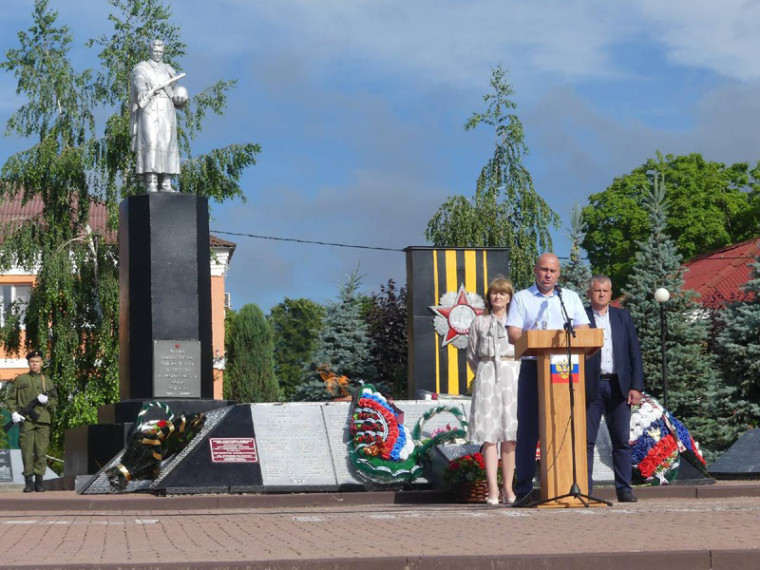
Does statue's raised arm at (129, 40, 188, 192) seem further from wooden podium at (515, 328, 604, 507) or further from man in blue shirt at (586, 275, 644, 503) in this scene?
wooden podium at (515, 328, 604, 507)

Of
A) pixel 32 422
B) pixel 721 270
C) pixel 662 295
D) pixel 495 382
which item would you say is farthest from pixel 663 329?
pixel 721 270

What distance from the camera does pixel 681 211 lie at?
186ft

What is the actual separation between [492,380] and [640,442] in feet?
9.32

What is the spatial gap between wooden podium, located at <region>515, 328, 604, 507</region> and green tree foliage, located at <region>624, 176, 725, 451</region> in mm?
19138

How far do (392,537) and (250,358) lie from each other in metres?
66.0

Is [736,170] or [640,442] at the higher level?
[736,170]

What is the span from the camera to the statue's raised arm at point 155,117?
17344 mm

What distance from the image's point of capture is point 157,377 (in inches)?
624

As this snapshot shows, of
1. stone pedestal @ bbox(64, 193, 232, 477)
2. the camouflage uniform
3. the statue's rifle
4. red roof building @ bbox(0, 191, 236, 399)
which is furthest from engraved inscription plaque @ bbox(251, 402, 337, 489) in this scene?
red roof building @ bbox(0, 191, 236, 399)

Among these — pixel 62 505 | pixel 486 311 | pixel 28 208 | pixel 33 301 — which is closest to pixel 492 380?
pixel 486 311

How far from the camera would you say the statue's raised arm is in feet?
56.9

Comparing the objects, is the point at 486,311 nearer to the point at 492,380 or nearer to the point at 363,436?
the point at 492,380

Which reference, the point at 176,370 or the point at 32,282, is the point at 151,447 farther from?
the point at 32,282

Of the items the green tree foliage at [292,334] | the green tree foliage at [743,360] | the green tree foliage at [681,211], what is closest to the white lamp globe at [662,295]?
the green tree foliage at [743,360]
